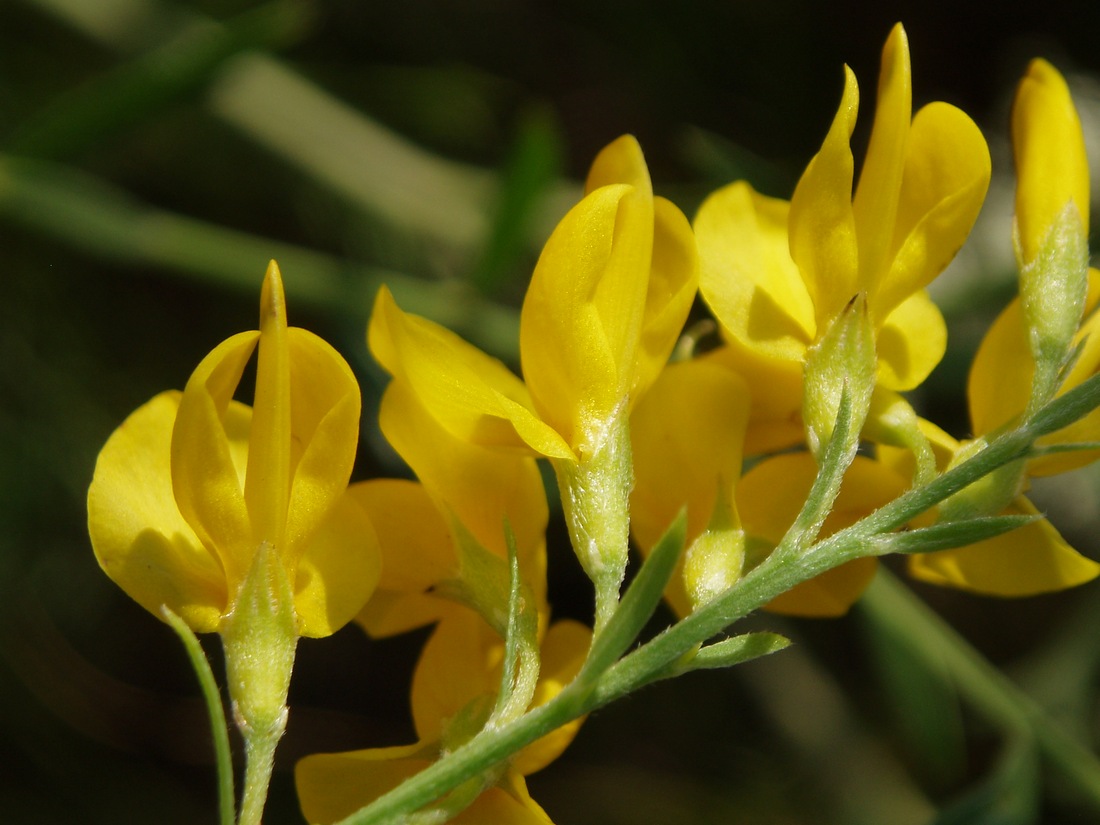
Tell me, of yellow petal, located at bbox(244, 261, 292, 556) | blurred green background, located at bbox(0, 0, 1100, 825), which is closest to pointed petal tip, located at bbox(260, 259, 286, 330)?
yellow petal, located at bbox(244, 261, 292, 556)

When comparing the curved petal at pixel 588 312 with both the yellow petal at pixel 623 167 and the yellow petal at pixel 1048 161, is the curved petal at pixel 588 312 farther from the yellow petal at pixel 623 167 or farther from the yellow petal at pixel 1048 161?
the yellow petal at pixel 1048 161

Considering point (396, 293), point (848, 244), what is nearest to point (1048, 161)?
point (848, 244)

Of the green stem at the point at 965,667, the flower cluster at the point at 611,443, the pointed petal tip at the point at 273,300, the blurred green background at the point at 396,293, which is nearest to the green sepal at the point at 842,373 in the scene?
the flower cluster at the point at 611,443

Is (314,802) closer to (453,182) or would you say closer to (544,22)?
(453,182)

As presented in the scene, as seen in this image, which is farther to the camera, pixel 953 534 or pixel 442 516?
pixel 442 516

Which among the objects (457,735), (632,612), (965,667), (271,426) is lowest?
(965,667)

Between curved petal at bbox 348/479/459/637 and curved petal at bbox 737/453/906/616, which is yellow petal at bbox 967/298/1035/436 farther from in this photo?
curved petal at bbox 348/479/459/637

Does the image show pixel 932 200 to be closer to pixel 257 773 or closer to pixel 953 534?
pixel 953 534
